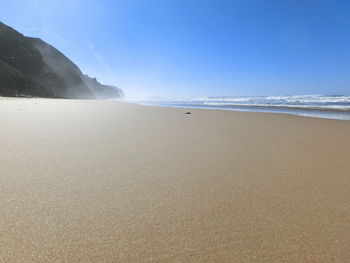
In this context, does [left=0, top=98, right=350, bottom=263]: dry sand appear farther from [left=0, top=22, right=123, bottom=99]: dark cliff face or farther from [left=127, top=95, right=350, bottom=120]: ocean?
[left=0, top=22, right=123, bottom=99]: dark cliff face

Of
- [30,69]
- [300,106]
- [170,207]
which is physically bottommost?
[170,207]

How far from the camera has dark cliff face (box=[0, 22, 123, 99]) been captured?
3250 cm

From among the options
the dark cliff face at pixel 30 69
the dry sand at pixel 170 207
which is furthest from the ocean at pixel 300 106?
the dark cliff face at pixel 30 69

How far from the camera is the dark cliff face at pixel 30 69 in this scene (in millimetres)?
32500

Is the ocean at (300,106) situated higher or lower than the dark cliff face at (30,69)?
lower

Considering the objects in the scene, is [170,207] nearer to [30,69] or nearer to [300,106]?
[300,106]

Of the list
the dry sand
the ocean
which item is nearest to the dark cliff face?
the ocean

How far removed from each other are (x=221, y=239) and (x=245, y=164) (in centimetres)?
137

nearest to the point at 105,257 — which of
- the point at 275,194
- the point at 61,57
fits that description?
the point at 275,194

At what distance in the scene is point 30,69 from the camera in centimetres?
4441

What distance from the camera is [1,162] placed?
2.06 m

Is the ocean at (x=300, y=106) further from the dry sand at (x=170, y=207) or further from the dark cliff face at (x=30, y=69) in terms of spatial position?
the dark cliff face at (x=30, y=69)

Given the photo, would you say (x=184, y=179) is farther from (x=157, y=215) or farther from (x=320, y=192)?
(x=320, y=192)

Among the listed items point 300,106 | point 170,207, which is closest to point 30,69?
point 300,106
